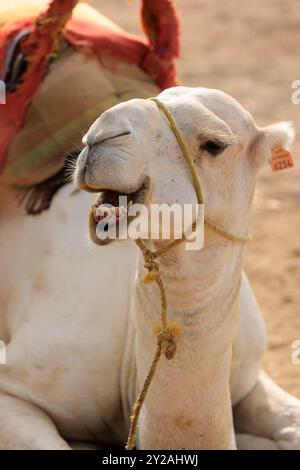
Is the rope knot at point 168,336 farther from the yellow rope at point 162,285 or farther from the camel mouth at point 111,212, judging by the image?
the camel mouth at point 111,212

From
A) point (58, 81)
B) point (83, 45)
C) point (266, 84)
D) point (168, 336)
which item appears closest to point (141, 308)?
point (168, 336)

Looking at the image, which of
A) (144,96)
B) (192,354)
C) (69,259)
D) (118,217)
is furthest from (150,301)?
(144,96)

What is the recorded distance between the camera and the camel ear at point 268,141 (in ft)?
10.3

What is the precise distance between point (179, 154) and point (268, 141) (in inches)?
16.1

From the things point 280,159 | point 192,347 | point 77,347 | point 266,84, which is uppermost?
point 280,159

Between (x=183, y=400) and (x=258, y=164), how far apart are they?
0.70 metres

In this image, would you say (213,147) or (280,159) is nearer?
(213,147)

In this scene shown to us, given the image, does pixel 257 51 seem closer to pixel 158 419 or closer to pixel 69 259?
pixel 69 259

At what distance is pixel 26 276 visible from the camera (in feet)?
12.9

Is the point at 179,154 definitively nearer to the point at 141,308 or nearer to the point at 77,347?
the point at 141,308

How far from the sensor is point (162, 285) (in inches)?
115

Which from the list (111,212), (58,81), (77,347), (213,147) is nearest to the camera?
(111,212)

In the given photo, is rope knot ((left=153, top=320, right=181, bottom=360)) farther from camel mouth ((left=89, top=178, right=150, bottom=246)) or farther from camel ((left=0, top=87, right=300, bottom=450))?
camel mouth ((left=89, top=178, right=150, bottom=246))

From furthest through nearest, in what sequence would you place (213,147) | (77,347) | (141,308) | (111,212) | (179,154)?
(77,347)
(141,308)
(213,147)
(179,154)
(111,212)
